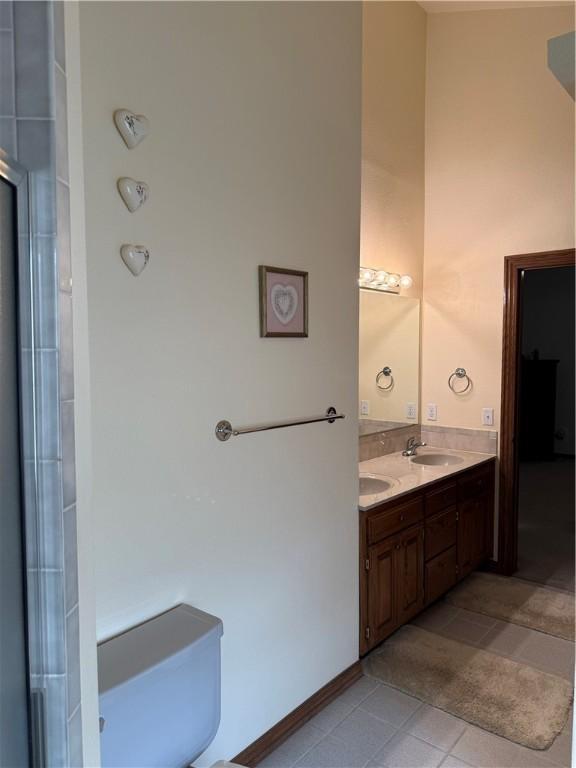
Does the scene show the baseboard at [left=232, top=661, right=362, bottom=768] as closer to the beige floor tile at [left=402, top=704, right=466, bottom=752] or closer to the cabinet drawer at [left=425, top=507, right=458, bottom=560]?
the beige floor tile at [left=402, top=704, right=466, bottom=752]

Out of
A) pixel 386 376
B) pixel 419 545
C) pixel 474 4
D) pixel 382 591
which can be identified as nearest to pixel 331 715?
pixel 382 591

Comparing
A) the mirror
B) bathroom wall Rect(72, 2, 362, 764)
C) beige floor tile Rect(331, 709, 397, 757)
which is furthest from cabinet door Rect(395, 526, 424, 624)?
the mirror

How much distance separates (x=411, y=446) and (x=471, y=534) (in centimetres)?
66

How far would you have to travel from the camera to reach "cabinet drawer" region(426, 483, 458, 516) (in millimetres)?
3009

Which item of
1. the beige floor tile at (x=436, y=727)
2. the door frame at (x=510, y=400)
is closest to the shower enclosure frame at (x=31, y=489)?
the beige floor tile at (x=436, y=727)

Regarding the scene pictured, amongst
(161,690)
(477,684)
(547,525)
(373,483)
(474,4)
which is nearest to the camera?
(161,690)

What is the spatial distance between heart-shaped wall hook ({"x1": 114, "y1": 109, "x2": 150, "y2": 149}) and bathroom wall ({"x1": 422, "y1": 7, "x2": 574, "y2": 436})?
2.69 metres

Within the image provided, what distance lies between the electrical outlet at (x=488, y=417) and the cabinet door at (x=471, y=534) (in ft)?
1.54

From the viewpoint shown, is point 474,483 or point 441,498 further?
point 474,483

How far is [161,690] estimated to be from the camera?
4.80 ft

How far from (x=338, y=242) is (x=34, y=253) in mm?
1655

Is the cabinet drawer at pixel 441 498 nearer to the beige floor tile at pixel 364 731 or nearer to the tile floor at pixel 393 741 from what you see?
the tile floor at pixel 393 741

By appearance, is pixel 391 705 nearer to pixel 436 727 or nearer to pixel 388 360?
pixel 436 727

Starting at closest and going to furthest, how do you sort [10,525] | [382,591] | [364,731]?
[10,525] → [364,731] → [382,591]
